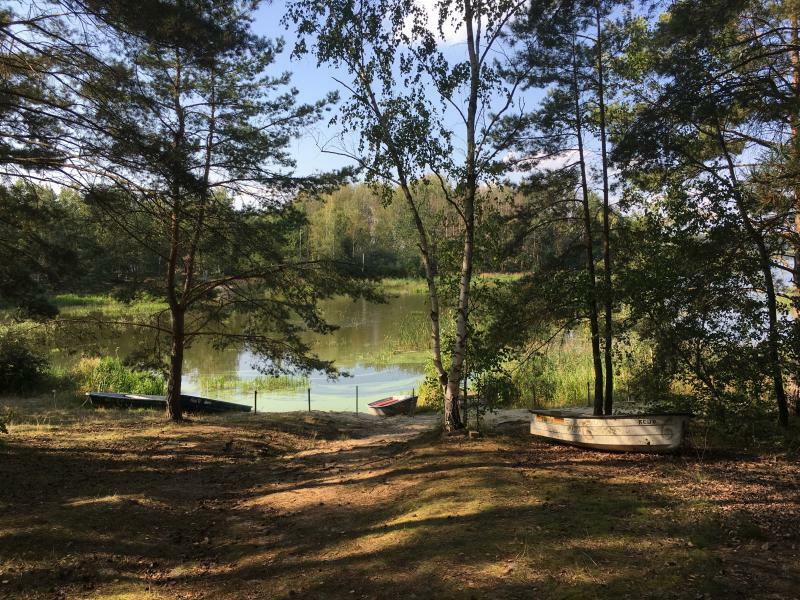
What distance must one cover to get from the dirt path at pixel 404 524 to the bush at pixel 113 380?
997 centimetres

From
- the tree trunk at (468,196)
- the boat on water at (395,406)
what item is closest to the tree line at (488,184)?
the tree trunk at (468,196)

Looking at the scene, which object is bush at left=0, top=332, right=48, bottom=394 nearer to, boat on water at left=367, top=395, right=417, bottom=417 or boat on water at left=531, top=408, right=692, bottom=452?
boat on water at left=367, top=395, right=417, bottom=417

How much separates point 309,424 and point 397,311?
26.0 meters

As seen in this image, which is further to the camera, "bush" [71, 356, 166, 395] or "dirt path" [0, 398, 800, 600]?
"bush" [71, 356, 166, 395]

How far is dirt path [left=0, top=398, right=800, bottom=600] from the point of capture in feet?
12.9


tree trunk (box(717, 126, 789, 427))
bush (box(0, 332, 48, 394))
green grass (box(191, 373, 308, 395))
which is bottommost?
green grass (box(191, 373, 308, 395))

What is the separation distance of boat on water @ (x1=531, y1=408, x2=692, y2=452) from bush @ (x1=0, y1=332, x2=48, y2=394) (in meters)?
15.6

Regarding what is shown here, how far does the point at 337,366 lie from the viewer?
22.3 metres

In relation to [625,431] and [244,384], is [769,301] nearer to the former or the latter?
[625,431]

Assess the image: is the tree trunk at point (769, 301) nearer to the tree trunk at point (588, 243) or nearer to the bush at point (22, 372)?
the tree trunk at point (588, 243)

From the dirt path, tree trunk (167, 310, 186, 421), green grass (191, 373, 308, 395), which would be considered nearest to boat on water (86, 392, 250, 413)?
tree trunk (167, 310, 186, 421)

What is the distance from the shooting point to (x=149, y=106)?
24.0 feet

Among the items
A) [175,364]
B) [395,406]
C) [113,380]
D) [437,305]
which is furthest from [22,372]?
[437,305]

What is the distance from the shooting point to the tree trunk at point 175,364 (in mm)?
11617
